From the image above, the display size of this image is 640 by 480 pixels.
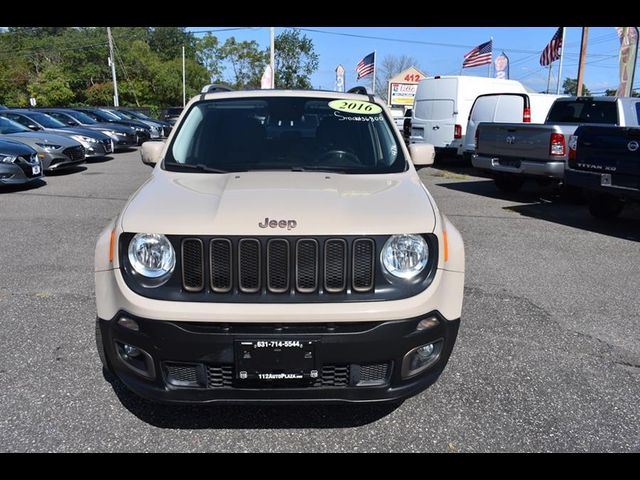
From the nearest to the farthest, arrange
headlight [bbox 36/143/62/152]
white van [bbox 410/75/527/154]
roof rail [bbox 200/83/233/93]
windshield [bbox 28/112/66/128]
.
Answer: roof rail [bbox 200/83/233/93], headlight [bbox 36/143/62/152], white van [bbox 410/75/527/154], windshield [bbox 28/112/66/128]

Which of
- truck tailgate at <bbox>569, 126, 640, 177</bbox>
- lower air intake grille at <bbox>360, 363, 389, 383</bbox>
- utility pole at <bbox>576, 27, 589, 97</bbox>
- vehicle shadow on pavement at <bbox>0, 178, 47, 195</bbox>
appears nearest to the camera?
lower air intake grille at <bbox>360, 363, 389, 383</bbox>

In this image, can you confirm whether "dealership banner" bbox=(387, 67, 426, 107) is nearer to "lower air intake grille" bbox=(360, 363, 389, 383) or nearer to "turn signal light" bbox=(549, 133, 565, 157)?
→ "turn signal light" bbox=(549, 133, 565, 157)

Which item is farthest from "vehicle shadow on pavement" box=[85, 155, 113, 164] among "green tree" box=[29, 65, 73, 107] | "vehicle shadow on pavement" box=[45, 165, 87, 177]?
"green tree" box=[29, 65, 73, 107]

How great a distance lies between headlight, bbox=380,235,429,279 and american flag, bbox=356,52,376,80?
104 ft

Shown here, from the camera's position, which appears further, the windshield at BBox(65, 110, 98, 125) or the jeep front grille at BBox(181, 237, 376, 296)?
the windshield at BBox(65, 110, 98, 125)

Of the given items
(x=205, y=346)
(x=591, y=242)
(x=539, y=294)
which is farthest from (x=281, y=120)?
(x=591, y=242)

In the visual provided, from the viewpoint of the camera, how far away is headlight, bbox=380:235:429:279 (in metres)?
2.65

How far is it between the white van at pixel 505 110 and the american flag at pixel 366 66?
793 inches

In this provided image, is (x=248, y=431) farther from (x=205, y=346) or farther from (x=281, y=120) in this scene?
(x=281, y=120)

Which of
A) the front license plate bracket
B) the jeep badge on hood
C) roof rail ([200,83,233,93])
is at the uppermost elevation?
roof rail ([200,83,233,93])

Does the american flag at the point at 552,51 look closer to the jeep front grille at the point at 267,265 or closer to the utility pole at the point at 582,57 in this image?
the utility pole at the point at 582,57

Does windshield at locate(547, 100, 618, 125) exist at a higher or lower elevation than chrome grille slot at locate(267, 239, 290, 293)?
higher

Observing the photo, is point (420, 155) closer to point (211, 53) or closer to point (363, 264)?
point (363, 264)
